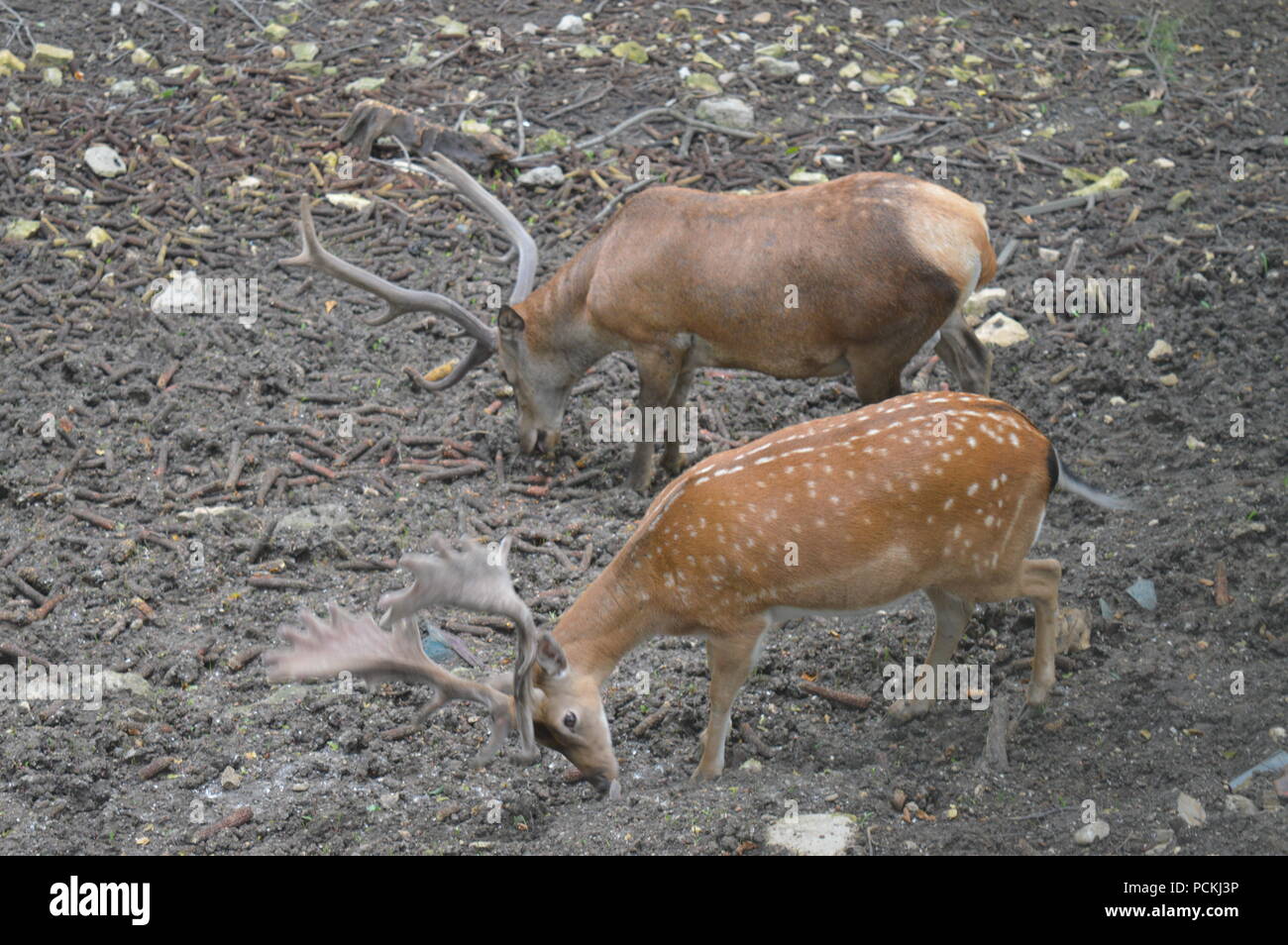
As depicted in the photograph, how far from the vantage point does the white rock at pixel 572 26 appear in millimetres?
12102

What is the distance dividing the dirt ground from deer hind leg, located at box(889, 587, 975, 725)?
3.5 inches

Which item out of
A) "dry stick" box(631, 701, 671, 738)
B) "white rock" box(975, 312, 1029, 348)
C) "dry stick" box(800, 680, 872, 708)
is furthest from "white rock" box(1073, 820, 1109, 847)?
"white rock" box(975, 312, 1029, 348)

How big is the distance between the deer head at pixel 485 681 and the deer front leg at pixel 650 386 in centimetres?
248

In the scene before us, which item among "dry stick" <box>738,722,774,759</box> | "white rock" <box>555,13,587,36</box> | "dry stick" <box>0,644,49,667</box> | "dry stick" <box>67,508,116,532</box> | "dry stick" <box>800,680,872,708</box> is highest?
"white rock" <box>555,13,587,36</box>

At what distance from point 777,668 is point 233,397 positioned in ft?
A: 13.2

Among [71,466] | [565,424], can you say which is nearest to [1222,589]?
[565,424]

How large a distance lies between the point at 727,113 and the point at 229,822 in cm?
762

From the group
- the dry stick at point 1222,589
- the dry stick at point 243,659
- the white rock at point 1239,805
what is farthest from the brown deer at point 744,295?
the white rock at point 1239,805

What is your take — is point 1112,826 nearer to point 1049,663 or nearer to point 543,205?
point 1049,663

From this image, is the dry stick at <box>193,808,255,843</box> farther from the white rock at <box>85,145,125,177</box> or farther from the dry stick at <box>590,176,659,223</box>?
the white rock at <box>85,145,125,177</box>

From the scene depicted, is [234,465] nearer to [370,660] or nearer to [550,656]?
[550,656]

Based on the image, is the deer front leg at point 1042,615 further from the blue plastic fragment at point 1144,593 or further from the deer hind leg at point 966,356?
the deer hind leg at point 966,356

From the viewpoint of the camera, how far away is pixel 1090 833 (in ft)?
15.3

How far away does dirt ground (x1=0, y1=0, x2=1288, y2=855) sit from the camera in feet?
17.4
